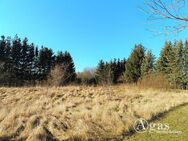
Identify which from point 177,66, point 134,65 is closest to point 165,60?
point 177,66

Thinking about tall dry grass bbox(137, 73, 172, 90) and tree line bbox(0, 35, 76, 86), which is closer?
tall dry grass bbox(137, 73, 172, 90)

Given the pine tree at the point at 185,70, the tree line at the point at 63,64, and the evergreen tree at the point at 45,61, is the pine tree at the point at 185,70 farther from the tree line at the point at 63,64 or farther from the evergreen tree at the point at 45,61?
the evergreen tree at the point at 45,61

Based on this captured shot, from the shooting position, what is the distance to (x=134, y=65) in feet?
124

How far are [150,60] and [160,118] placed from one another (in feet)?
96.2

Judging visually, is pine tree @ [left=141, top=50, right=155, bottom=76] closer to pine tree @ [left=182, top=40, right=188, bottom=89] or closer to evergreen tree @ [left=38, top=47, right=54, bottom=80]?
pine tree @ [left=182, top=40, right=188, bottom=89]

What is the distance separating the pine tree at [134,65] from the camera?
37.3 m

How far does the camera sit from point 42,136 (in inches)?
243

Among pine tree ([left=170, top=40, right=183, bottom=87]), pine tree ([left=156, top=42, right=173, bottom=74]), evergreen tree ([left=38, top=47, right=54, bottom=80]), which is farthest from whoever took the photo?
evergreen tree ([left=38, top=47, right=54, bottom=80])

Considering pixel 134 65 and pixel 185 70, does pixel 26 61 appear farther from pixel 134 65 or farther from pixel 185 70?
pixel 185 70

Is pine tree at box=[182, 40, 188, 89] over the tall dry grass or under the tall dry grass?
over

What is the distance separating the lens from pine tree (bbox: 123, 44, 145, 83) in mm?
37312

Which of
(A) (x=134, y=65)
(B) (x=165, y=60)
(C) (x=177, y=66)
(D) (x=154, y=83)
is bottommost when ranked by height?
(D) (x=154, y=83)

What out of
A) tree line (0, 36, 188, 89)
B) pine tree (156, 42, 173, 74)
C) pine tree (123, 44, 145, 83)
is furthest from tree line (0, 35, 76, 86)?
pine tree (156, 42, 173, 74)

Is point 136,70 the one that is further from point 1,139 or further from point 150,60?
point 1,139
